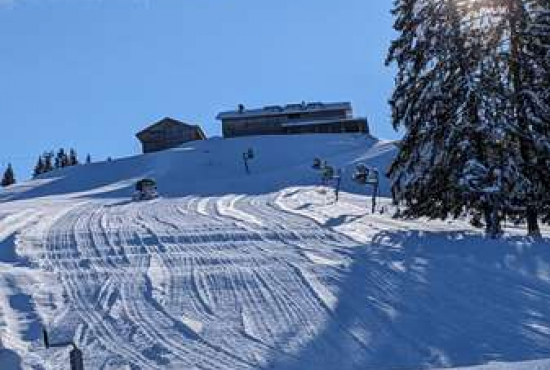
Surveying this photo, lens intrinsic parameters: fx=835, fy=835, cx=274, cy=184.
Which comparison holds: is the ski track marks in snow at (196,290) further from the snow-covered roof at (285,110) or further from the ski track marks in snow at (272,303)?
the snow-covered roof at (285,110)

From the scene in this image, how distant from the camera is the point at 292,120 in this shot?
98188mm

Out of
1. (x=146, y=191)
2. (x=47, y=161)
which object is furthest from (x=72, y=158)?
(x=146, y=191)

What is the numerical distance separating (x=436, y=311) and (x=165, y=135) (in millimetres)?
90462

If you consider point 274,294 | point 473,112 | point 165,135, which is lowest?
point 274,294

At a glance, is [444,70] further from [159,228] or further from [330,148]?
[330,148]

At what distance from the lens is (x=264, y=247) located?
17.0 m

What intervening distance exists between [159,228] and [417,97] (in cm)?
768

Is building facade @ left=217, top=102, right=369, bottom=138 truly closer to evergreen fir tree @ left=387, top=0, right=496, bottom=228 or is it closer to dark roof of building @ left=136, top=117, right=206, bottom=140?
dark roof of building @ left=136, top=117, right=206, bottom=140

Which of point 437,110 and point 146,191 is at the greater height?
point 437,110

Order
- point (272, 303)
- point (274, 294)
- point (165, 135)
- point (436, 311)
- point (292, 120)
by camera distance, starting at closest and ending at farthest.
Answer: point (436, 311) < point (272, 303) < point (274, 294) < point (292, 120) < point (165, 135)

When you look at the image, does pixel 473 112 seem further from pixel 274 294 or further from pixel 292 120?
pixel 292 120

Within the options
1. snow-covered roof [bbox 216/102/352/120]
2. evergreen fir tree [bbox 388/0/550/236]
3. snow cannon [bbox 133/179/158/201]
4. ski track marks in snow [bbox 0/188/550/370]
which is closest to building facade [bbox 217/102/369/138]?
snow-covered roof [bbox 216/102/352/120]

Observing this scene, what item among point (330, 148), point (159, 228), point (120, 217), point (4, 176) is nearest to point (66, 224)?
point (120, 217)

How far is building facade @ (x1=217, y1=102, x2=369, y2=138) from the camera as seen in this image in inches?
3809
